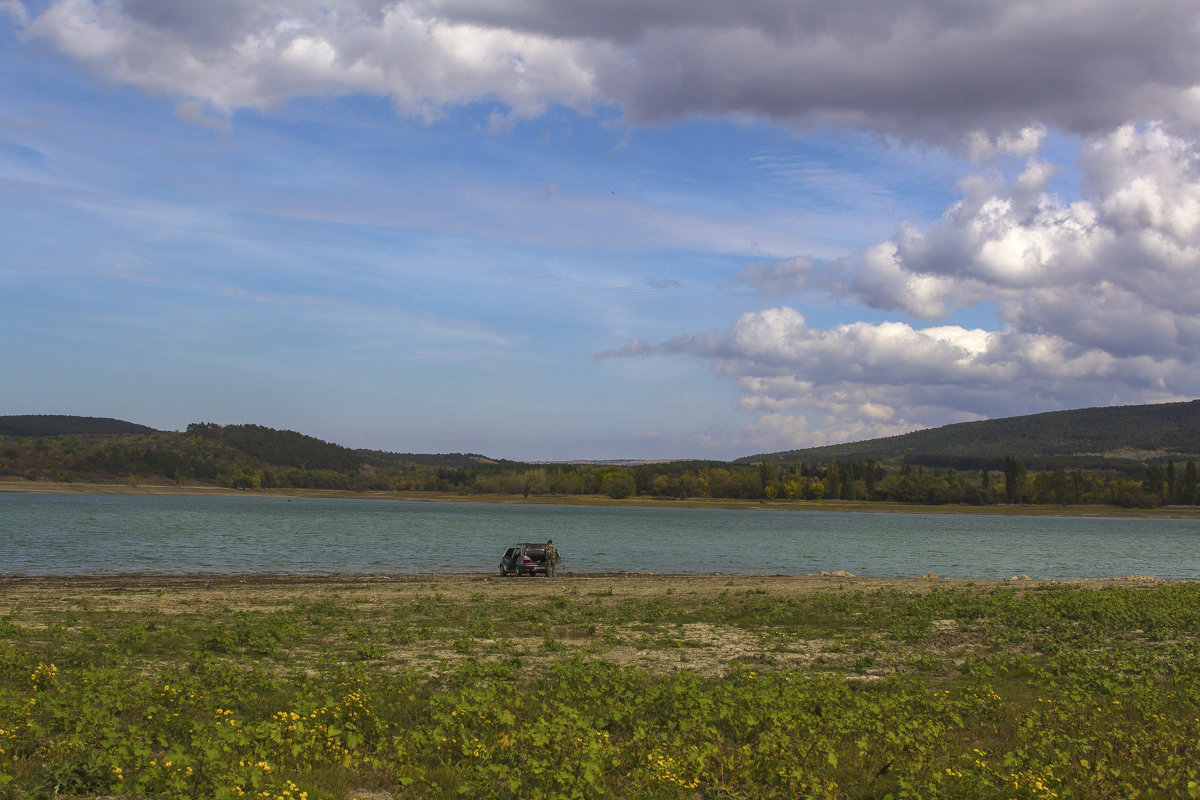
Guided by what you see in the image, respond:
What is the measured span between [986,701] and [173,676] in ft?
42.5

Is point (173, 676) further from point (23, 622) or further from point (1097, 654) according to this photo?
point (1097, 654)

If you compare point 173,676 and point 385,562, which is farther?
point 385,562

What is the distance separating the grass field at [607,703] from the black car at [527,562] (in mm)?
18476

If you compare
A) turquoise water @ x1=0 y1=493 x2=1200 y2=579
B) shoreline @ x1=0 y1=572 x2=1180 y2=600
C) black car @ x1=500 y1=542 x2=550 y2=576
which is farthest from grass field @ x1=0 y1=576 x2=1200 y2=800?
turquoise water @ x1=0 y1=493 x2=1200 y2=579

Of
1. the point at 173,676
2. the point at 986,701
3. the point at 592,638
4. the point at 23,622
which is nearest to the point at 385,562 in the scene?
the point at 23,622

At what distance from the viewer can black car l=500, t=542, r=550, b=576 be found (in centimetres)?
4419

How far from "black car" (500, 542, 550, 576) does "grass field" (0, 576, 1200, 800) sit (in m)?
18.5

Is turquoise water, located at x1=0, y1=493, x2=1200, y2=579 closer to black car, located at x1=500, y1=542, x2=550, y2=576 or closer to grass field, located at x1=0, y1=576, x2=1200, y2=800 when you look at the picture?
black car, located at x1=500, y1=542, x2=550, y2=576

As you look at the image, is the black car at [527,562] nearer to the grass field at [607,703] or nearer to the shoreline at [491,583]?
the shoreline at [491,583]

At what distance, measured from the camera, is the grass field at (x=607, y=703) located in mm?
9523

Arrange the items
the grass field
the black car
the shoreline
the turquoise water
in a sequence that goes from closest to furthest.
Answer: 1. the grass field
2. the shoreline
3. the black car
4. the turquoise water

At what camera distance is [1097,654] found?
57.8ft

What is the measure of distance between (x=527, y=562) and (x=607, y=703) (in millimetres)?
31328

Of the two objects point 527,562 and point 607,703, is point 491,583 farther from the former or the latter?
point 607,703
